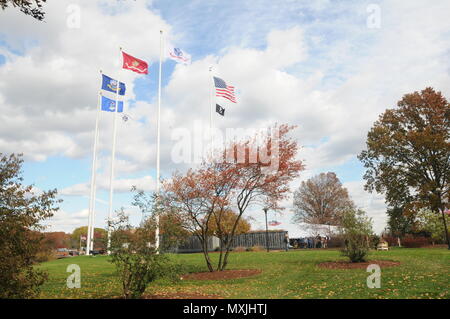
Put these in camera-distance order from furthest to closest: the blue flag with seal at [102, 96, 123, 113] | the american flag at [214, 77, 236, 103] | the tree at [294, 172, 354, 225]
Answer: the tree at [294, 172, 354, 225]
the blue flag with seal at [102, 96, 123, 113]
the american flag at [214, 77, 236, 103]

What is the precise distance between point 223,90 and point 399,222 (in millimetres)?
24672

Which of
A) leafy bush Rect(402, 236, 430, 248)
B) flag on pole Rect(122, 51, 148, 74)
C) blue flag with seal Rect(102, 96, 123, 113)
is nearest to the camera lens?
flag on pole Rect(122, 51, 148, 74)

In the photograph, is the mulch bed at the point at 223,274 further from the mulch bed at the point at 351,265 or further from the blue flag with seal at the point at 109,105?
the blue flag with seal at the point at 109,105

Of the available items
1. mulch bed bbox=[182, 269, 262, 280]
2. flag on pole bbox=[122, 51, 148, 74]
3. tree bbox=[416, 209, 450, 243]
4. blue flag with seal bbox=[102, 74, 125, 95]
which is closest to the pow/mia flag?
flag on pole bbox=[122, 51, 148, 74]

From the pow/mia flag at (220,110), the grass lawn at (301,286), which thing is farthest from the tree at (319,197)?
the grass lawn at (301,286)

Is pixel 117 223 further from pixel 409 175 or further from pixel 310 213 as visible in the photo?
pixel 310 213

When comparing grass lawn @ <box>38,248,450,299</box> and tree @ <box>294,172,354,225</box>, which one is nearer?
grass lawn @ <box>38,248,450,299</box>

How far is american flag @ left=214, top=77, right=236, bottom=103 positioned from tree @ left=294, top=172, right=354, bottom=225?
115ft

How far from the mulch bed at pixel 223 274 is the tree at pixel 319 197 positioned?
39.8 m

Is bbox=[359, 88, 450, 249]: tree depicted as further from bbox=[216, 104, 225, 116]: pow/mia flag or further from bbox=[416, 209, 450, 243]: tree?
bbox=[216, 104, 225, 116]: pow/mia flag

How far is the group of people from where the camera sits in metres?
38.5

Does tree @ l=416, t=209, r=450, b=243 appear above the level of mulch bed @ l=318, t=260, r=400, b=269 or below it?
above
